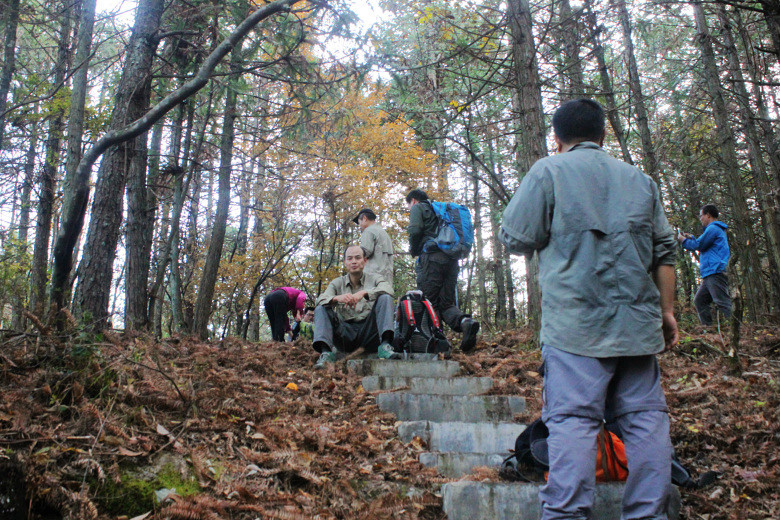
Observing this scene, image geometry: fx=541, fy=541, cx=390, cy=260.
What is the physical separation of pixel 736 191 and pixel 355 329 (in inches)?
289

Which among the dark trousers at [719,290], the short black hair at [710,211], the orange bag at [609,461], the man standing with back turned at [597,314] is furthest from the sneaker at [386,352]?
the short black hair at [710,211]

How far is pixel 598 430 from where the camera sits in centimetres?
224

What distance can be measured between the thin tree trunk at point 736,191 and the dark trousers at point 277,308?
22.7ft

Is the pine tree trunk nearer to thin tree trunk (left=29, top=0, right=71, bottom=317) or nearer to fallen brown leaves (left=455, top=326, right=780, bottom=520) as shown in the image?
fallen brown leaves (left=455, top=326, right=780, bottom=520)

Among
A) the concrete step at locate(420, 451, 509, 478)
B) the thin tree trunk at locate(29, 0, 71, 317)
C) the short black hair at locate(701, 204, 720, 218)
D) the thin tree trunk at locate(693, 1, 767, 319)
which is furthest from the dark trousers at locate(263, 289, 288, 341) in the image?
the thin tree trunk at locate(693, 1, 767, 319)

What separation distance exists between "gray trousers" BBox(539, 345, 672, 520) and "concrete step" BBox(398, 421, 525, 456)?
5.87 feet

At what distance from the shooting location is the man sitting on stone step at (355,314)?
243 inches

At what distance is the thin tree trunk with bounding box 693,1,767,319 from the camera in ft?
29.1

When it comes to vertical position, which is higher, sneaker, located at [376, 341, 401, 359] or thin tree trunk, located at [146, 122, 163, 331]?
thin tree trunk, located at [146, 122, 163, 331]

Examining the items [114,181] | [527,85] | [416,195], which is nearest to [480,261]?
[416,195]

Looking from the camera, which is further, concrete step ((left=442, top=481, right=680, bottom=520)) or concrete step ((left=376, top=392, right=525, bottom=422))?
concrete step ((left=376, top=392, right=525, bottom=422))

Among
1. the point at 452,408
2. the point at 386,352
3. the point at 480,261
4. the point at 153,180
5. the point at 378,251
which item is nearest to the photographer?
the point at 452,408

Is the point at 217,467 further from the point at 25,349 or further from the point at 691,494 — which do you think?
the point at 691,494

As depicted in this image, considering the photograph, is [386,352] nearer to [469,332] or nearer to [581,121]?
[469,332]
